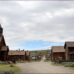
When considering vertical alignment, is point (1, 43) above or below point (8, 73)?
above

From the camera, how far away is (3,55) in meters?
56.4

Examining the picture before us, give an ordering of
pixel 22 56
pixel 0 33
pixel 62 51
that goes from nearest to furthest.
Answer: pixel 0 33
pixel 62 51
pixel 22 56

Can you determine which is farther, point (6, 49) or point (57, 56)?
point (57, 56)

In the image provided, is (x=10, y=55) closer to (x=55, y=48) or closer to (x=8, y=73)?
(x=55, y=48)

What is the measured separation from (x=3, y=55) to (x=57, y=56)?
23532 millimetres

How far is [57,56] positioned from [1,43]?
24182 millimetres

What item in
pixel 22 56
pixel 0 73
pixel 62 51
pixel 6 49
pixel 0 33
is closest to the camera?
pixel 0 73

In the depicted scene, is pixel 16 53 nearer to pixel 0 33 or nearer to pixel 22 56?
pixel 22 56

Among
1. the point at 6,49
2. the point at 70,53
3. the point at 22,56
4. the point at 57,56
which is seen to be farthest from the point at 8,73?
the point at 22,56

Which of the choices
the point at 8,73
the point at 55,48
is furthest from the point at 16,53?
the point at 8,73

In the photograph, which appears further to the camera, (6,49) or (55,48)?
(55,48)

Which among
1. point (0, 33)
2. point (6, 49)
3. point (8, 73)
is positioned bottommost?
point (8, 73)

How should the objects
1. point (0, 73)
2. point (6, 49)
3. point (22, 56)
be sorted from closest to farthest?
point (0, 73) < point (6, 49) < point (22, 56)

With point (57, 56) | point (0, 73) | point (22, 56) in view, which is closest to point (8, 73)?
point (0, 73)
